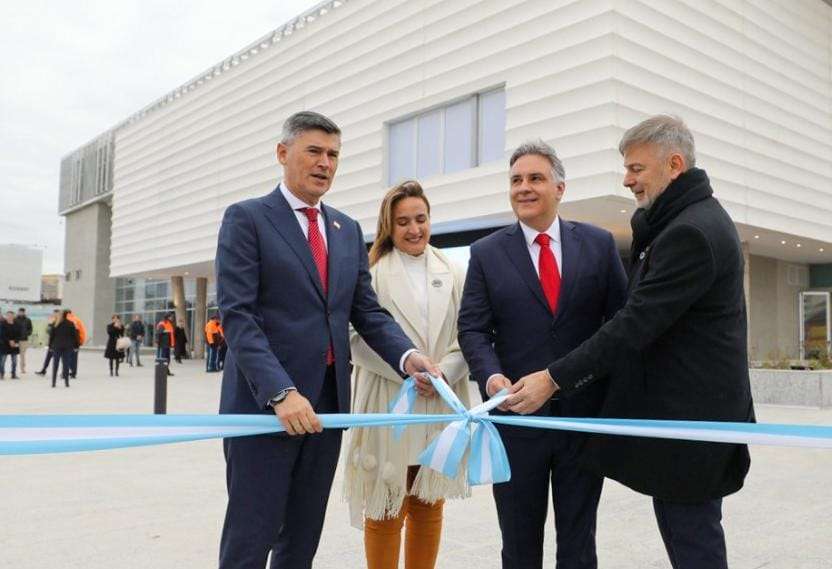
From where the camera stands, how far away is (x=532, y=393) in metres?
2.38

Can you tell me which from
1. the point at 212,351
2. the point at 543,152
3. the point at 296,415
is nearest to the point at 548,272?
the point at 543,152

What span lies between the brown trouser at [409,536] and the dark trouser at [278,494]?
622mm

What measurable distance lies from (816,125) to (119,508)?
68.5 ft

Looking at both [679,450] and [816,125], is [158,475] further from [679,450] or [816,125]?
[816,125]

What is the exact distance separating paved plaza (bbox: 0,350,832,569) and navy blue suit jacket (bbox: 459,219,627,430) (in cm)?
143

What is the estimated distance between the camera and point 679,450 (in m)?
2.21

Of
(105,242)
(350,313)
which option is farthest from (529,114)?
(105,242)

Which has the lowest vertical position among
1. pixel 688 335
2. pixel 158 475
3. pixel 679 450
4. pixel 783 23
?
pixel 158 475

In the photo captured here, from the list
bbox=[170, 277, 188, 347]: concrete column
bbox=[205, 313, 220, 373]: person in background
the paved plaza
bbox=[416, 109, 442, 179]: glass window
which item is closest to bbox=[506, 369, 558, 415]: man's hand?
the paved plaza

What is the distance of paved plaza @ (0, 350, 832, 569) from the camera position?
3.67 m

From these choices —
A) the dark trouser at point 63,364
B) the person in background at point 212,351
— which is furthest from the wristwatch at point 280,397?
the person in background at point 212,351

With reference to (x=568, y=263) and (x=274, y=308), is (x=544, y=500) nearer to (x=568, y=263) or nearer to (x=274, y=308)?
(x=568, y=263)

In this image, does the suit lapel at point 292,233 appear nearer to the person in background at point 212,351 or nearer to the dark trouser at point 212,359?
the person in background at point 212,351

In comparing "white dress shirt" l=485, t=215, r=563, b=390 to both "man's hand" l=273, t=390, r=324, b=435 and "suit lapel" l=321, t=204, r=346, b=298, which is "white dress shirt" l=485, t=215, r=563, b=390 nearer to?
"suit lapel" l=321, t=204, r=346, b=298
